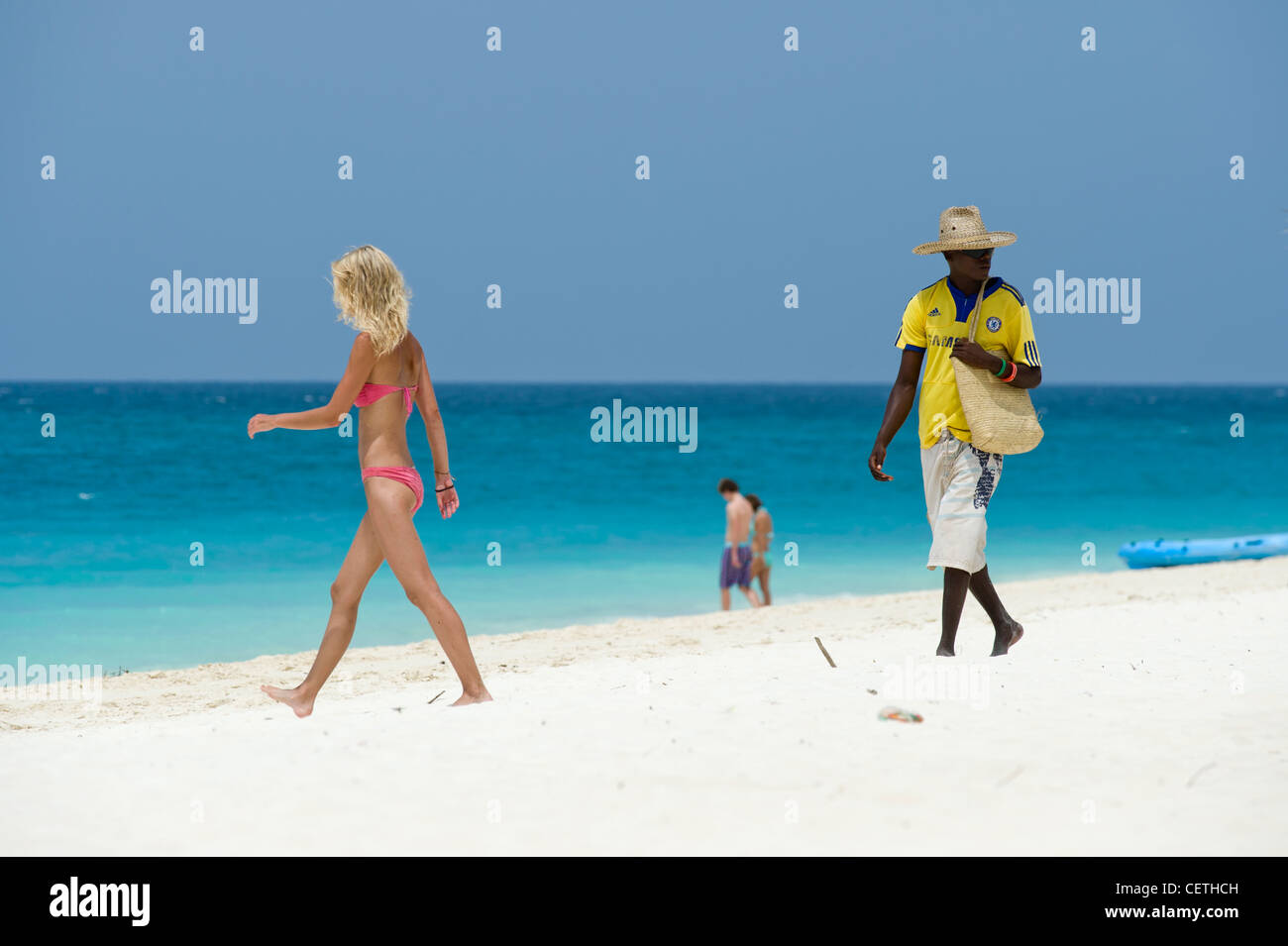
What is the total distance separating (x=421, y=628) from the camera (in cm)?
1205

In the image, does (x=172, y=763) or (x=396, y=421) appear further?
(x=396, y=421)

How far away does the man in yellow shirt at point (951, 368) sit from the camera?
17.0 feet

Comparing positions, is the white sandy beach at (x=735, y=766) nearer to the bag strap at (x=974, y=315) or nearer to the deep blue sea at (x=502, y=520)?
the bag strap at (x=974, y=315)

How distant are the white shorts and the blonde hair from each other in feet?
7.73

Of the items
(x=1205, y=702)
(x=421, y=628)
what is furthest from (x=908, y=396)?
(x=421, y=628)

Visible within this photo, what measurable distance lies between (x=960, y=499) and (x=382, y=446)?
251 cm

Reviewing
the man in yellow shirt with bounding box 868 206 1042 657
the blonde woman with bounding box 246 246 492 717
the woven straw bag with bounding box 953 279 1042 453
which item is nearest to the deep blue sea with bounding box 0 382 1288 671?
the blonde woman with bounding box 246 246 492 717

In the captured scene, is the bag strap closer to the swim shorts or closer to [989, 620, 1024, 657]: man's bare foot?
[989, 620, 1024, 657]: man's bare foot

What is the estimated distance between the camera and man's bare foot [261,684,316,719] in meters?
4.69

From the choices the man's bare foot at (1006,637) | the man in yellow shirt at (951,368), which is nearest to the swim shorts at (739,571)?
the man's bare foot at (1006,637)

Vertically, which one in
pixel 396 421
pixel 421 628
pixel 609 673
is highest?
pixel 396 421

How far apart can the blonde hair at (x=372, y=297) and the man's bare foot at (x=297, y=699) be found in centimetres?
141
